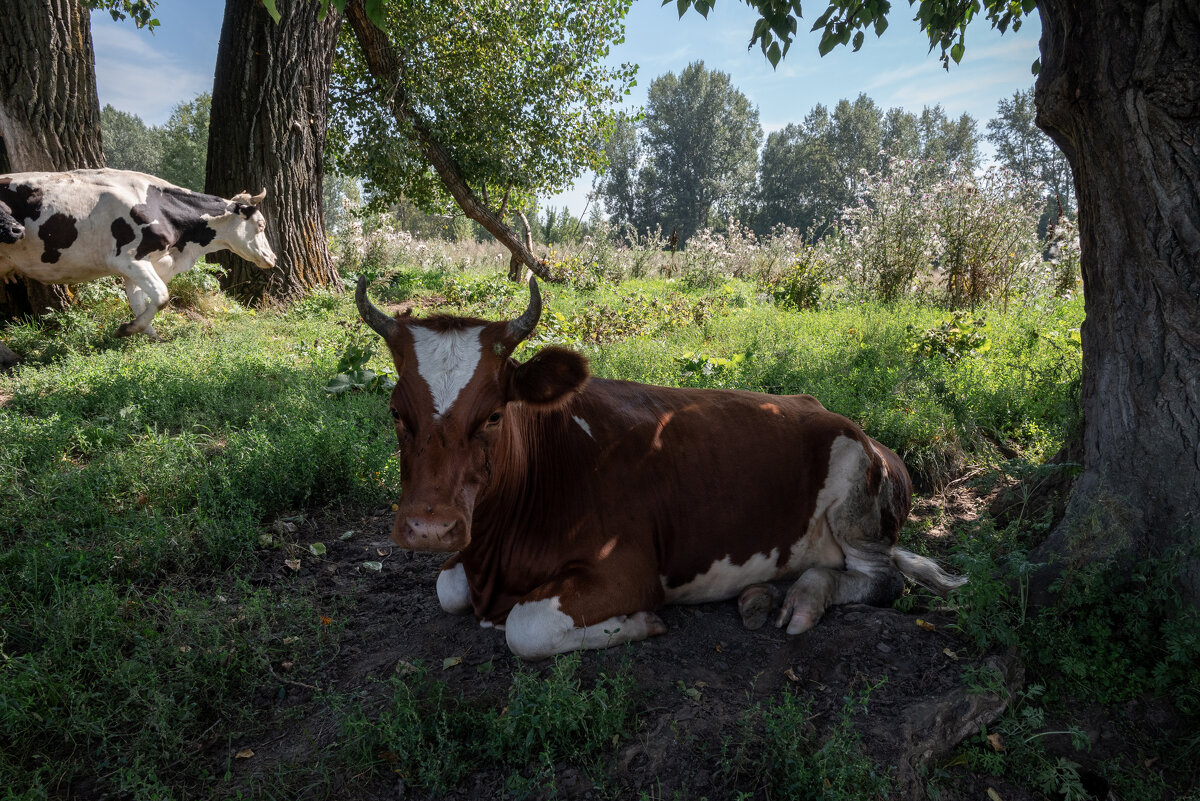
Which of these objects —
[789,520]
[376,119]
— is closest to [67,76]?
[376,119]

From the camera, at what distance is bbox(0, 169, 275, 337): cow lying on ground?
688 cm

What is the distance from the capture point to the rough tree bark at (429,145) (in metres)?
12.9

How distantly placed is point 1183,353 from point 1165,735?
1.48 meters

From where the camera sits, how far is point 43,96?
7.63 meters

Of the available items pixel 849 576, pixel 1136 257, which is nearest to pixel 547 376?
pixel 849 576

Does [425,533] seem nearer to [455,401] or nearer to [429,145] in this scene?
[455,401]

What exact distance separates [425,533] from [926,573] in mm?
2511

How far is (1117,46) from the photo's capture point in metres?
2.75

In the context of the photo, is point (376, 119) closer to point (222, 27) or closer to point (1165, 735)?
point (222, 27)

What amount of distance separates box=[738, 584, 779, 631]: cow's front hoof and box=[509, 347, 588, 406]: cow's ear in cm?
136

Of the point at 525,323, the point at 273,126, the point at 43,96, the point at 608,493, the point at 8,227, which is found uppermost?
the point at 273,126

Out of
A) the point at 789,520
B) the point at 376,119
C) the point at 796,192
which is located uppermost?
the point at 796,192

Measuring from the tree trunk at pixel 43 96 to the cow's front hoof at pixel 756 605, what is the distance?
863 cm

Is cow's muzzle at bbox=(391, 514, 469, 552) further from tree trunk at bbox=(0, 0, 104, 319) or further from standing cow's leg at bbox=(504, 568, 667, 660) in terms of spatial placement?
tree trunk at bbox=(0, 0, 104, 319)
